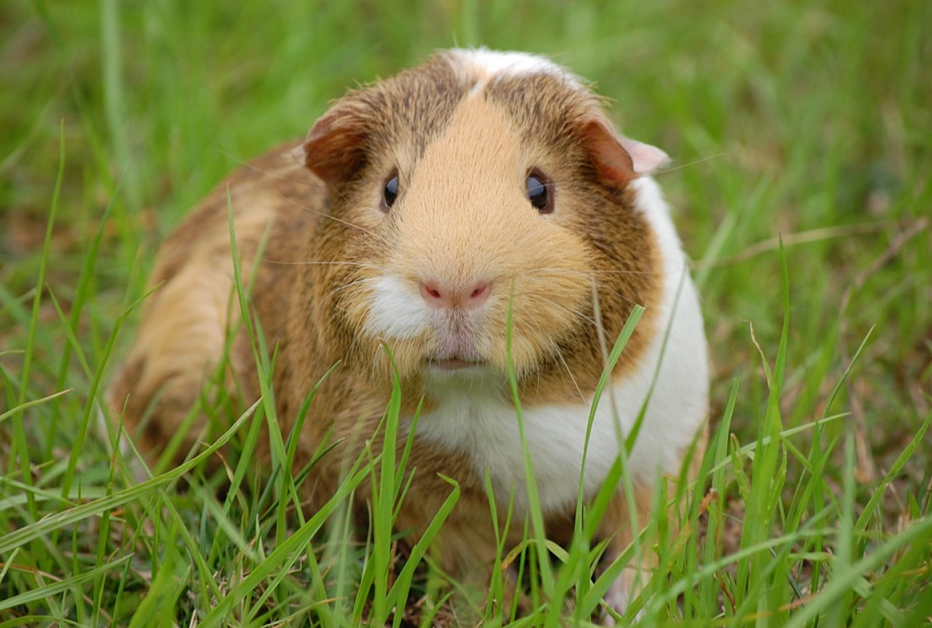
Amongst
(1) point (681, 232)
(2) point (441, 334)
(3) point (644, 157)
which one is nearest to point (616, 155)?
(3) point (644, 157)

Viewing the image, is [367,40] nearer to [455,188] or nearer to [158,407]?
[158,407]

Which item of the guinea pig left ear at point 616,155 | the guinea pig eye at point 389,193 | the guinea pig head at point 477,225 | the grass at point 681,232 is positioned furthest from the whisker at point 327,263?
the guinea pig left ear at point 616,155

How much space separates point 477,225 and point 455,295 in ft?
0.72

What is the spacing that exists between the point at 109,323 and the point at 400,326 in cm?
251

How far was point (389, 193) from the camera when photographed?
3.15 metres

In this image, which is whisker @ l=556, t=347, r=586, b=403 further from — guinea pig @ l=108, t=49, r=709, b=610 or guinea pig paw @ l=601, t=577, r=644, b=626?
guinea pig paw @ l=601, t=577, r=644, b=626

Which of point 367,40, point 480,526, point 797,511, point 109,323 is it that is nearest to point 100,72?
point 367,40

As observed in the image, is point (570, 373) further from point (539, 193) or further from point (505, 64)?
point (505, 64)

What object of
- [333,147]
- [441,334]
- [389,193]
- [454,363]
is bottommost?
[454,363]

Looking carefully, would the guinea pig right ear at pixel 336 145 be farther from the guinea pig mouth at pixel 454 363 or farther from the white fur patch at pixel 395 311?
the guinea pig mouth at pixel 454 363

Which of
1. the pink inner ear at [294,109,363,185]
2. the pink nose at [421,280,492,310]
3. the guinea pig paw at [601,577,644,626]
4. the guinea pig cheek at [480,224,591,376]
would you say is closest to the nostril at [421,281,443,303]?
the pink nose at [421,280,492,310]

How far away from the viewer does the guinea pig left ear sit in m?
3.10

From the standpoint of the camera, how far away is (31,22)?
6.42 m

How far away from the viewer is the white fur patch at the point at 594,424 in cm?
316
